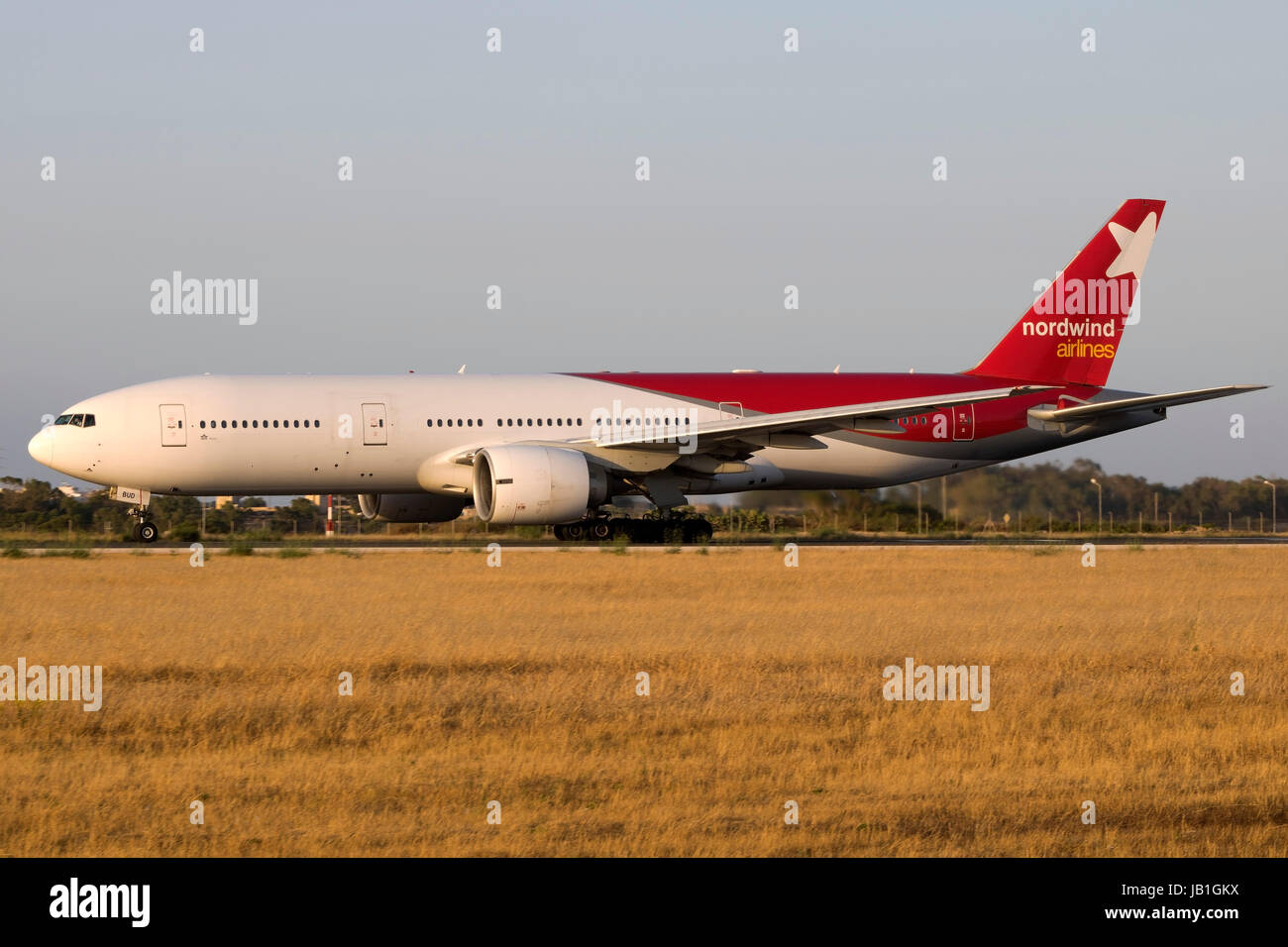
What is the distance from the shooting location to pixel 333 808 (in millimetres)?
7938

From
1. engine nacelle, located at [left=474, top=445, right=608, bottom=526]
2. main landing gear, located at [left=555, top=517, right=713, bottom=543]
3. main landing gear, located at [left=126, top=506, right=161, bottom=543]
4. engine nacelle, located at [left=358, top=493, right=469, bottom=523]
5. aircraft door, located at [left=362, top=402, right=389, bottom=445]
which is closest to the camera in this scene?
engine nacelle, located at [left=474, top=445, right=608, bottom=526]

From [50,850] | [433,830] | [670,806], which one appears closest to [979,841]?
[670,806]

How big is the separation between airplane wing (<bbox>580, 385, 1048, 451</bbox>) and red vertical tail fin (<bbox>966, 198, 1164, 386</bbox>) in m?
4.76

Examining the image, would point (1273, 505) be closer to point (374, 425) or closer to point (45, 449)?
point (374, 425)

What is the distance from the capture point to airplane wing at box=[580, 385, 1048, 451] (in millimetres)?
28406

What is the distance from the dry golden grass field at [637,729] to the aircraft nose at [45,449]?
1091 cm

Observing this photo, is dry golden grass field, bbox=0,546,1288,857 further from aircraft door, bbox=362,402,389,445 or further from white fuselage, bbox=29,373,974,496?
aircraft door, bbox=362,402,389,445

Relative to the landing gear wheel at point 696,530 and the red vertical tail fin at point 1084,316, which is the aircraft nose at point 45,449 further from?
the red vertical tail fin at point 1084,316

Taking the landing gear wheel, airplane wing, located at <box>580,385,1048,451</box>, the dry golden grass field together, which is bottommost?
the dry golden grass field

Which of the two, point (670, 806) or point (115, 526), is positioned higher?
point (115, 526)

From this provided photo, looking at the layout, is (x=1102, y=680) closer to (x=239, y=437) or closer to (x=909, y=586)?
(x=909, y=586)

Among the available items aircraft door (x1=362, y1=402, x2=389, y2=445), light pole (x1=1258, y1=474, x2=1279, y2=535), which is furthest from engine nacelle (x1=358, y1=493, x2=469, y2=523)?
light pole (x1=1258, y1=474, x2=1279, y2=535)

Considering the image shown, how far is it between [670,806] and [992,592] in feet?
42.1

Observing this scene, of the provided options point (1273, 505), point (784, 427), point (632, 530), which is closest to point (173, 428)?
point (632, 530)
